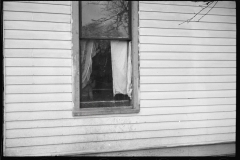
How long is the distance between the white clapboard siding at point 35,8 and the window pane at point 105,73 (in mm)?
708

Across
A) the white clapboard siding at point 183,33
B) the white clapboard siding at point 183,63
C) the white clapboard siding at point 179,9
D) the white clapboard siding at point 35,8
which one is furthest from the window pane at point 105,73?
the white clapboard siding at point 179,9

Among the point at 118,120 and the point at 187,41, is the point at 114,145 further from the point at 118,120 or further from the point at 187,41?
the point at 187,41

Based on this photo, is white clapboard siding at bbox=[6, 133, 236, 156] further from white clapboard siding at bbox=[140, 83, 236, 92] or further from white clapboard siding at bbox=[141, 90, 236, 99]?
white clapboard siding at bbox=[140, 83, 236, 92]

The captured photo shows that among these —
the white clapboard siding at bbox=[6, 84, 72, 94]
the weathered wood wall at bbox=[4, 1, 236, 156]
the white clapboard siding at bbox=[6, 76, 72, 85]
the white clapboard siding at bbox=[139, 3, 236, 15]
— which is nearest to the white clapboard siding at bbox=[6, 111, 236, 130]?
the weathered wood wall at bbox=[4, 1, 236, 156]

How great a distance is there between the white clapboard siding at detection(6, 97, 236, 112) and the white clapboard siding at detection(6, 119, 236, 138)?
1.10ft

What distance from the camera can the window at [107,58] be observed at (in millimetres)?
4973

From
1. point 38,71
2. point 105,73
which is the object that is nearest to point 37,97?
point 38,71

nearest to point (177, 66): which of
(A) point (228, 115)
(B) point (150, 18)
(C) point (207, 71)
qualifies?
(C) point (207, 71)

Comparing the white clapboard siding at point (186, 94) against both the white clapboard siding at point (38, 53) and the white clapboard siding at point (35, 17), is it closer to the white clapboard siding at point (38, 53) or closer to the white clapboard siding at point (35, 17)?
the white clapboard siding at point (38, 53)

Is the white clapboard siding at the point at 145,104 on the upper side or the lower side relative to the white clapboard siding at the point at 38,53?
lower

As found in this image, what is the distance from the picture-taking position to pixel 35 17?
4613 mm

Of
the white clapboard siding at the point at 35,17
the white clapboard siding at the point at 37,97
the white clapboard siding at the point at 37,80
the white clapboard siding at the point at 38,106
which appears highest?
the white clapboard siding at the point at 35,17

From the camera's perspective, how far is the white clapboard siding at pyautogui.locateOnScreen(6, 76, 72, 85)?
14.8ft

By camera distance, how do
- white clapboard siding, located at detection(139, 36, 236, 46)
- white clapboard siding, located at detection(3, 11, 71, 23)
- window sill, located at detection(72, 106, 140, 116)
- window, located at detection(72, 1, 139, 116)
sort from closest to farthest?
white clapboard siding, located at detection(3, 11, 71, 23) < window sill, located at detection(72, 106, 140, 116) < window, located at detection(72, 1, 139, 116) < white clapboard siding, located at detection(139, 36, 236, 46)
